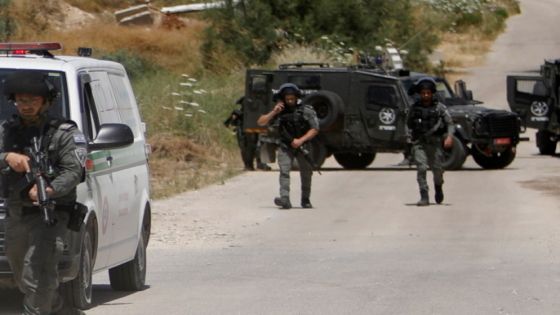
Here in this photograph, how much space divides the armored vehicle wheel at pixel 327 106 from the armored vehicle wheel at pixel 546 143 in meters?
7.44

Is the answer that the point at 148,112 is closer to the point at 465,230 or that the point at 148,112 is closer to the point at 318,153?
the point at 318,153

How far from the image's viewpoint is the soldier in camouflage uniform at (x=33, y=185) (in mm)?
8047

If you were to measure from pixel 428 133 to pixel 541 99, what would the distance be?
490 inches

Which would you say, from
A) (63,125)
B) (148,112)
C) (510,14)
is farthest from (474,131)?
(510,14)

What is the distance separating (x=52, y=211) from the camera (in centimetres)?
806

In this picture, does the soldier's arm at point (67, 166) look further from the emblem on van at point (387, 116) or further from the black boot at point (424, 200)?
the emblem on van at point (387, 116)

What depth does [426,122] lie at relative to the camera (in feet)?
66.5

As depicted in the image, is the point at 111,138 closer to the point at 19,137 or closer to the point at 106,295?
the point at 19,137

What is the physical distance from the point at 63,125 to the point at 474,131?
2061cm

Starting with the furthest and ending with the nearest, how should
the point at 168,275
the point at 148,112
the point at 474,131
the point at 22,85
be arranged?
the point at 148,112
the point at 474,131
the point at 168,275
the point at 22,85

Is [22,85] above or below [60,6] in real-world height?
above

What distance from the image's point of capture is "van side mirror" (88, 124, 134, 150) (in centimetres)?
922

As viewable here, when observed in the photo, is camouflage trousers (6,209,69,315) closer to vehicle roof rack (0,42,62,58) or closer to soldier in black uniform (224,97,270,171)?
vehicle roof rack (0,42,62,58)

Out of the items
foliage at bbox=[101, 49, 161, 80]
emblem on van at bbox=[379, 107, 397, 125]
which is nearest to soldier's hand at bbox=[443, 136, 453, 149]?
emblem on van at bbox=[379, 107, 397, 125]
